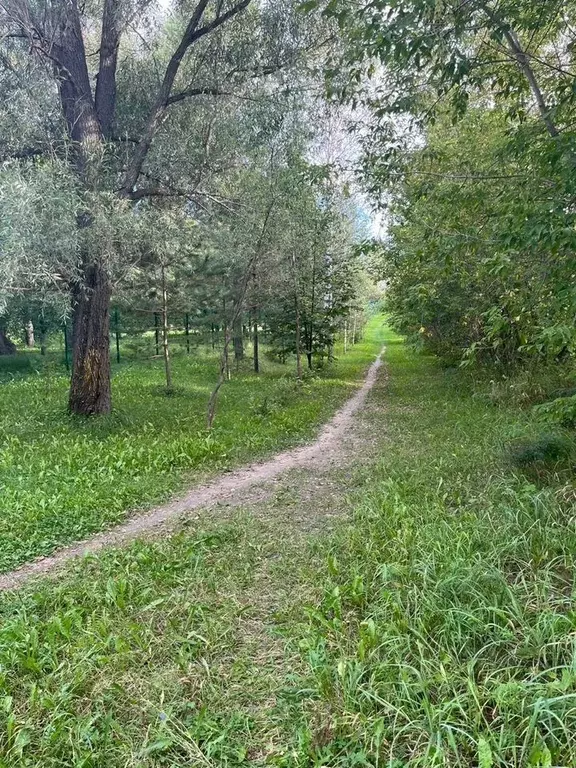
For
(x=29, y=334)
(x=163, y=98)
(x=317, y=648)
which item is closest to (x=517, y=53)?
(x=317, y=648)

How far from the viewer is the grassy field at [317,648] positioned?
2137mm

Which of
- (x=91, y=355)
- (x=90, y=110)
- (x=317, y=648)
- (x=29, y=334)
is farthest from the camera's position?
(x=29, y=334)

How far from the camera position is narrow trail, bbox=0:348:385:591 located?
4375 mm

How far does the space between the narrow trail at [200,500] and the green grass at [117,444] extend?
0.61 ft

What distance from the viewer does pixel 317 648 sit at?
9.09ft

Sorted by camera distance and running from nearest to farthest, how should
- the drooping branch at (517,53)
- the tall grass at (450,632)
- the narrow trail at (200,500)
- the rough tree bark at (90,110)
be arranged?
the tall grass at (450,632)
the drooping branch at (517,53)
the narrow trail at (200,500)
the rough tree bark at (90,110)

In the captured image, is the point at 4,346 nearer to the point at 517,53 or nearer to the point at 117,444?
the point at 117,444

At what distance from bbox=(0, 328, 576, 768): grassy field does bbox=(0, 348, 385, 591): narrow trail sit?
1.38 feet

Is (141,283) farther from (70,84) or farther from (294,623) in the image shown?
(294,623)

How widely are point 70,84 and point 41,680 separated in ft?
30.4

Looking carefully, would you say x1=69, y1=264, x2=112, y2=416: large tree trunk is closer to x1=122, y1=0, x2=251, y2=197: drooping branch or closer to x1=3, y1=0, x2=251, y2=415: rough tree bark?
x1=3, y1=0, x2=251, y2=415: rough tree bark

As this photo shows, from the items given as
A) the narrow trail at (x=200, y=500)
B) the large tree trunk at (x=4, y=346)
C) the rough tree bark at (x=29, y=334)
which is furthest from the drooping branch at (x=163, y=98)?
the large tree trunk at (x=4, y=346)

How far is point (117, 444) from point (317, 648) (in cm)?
567

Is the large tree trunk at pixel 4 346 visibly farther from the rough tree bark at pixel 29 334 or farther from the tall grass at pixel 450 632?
the tall grass at pixel 450 632
